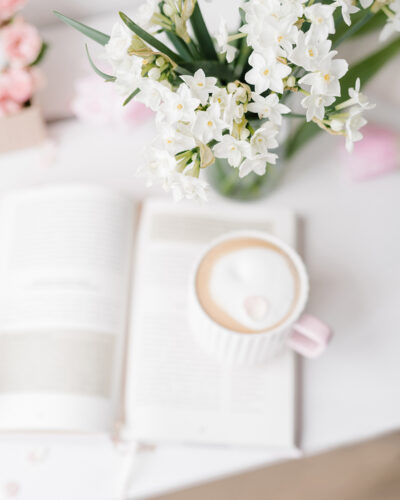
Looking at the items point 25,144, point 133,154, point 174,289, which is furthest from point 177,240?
point 25,144

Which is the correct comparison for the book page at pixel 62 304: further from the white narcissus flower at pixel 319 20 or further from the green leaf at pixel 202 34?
the white narcissus flower at pixel 319 20

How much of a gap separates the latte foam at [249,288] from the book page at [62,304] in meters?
0.15

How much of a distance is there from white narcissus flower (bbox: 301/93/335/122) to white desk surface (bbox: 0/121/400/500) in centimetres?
36

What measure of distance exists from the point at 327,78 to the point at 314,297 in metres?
0.40

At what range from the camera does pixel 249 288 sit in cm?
64

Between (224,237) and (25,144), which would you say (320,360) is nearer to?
(224,237)

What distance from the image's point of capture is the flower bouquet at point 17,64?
29.6 inches

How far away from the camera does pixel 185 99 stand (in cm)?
44

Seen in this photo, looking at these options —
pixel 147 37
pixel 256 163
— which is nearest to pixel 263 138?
pixel 256 163

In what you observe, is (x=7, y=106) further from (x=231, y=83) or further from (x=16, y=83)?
(x=231, y=83)

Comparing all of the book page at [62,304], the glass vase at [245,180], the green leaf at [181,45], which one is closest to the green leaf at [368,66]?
the glass vase at [245,180]

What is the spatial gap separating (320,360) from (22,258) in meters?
0.42

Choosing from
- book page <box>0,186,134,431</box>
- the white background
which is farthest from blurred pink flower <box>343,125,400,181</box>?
book page <box>0,186,134,431</box>

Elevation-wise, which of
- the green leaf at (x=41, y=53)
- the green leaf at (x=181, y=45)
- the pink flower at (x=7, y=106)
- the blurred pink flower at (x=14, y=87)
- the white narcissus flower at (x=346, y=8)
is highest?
the white narcissus flower at (x=346, y=8)
